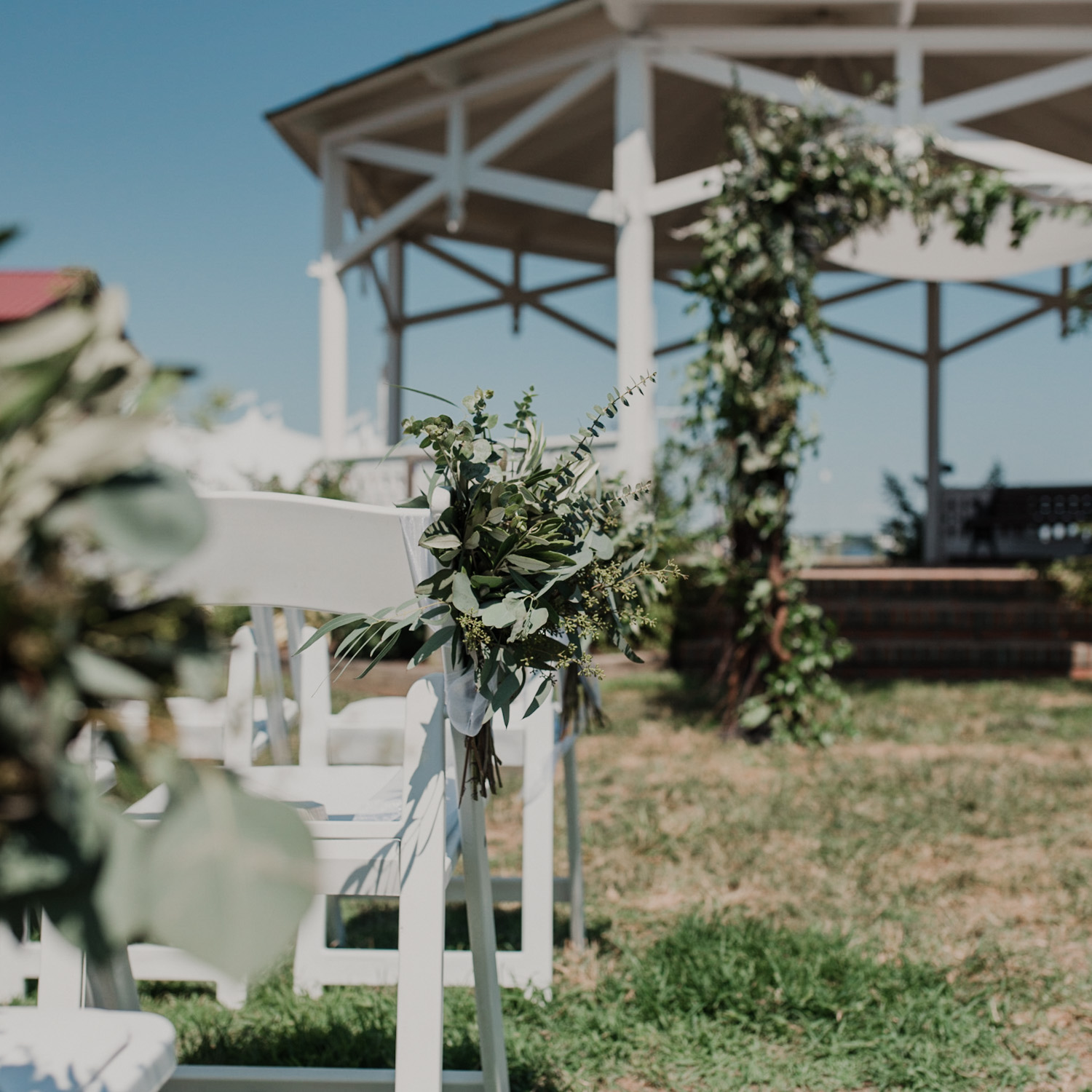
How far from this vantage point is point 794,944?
2021 millimetres

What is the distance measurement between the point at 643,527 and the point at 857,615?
4356mm

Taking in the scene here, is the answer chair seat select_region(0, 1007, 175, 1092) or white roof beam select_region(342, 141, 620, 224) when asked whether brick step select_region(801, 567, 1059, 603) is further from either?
chair seat select_region(0, 1007, 175, 1092)

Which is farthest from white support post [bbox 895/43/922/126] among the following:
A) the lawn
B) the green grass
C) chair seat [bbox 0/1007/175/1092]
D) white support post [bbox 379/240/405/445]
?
chair seat [bbox 0/1007/175/1092]

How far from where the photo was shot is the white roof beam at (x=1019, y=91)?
16.9 feet

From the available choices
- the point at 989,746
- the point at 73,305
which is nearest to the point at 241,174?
the point at 989,746

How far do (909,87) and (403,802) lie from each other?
498 centimetres

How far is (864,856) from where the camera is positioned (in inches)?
106

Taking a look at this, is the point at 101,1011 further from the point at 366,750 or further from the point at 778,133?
the point at 778,133

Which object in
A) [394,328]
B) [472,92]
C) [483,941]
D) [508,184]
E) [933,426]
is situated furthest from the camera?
[933,426]

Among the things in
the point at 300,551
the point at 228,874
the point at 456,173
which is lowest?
the point at 228,874

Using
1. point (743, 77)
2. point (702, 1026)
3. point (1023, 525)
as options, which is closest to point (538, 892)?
point (702, 1026)

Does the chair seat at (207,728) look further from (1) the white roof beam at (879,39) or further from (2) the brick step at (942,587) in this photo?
(2) the brick step at (942,587)

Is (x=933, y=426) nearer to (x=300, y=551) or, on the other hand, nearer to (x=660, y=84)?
(x=660, y=84)

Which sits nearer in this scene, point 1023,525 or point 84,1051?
point 84,1051
